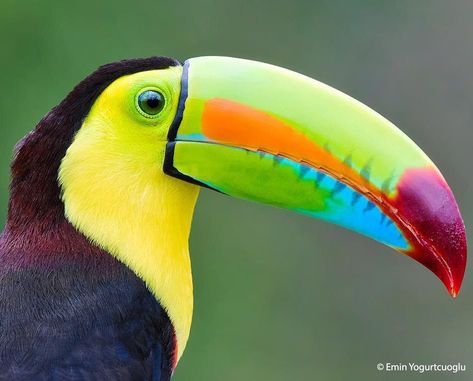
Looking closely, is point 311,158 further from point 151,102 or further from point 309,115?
point 151,102

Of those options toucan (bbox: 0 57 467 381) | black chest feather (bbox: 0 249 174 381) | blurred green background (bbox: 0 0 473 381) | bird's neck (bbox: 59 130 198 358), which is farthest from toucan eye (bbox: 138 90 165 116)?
blurred green background (bbox: 0 0 473 381)

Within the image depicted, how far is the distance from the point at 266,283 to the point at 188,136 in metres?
3.57

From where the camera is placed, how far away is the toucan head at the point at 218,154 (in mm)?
2318

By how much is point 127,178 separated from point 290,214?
373 centimetres

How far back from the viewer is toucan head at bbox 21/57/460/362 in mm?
2318

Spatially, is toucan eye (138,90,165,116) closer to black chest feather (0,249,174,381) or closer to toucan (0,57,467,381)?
toucan (0,57,467,381)

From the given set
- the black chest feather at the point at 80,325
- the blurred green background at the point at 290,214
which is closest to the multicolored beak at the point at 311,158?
the black chest feather at the point at 80,325

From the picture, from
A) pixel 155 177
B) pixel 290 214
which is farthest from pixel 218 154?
pixel 290 214

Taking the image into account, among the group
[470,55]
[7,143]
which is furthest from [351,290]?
[7,143]

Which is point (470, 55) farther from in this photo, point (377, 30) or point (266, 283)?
point (266, 283)

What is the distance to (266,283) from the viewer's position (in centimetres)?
590

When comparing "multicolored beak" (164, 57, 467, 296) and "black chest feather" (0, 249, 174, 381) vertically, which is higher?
"multicolored beak" (164, 57, 467, 296)

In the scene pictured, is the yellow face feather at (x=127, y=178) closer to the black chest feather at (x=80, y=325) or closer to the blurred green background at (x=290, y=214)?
the black chest feather at (x=80, y=325)

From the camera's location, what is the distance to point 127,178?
2379mm
